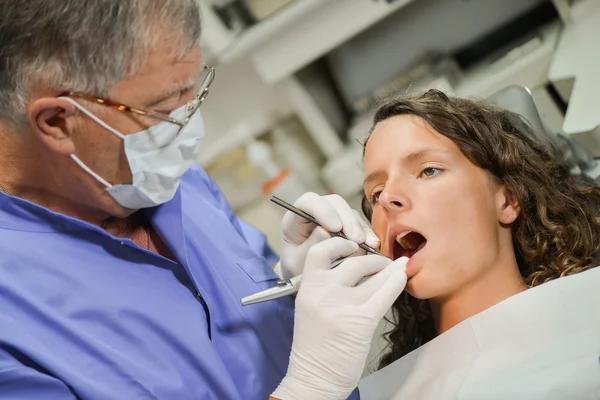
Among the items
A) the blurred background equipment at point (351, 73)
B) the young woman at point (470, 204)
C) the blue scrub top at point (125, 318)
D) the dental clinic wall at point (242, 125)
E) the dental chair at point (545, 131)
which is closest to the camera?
the blue scrub top at point (125, 318)

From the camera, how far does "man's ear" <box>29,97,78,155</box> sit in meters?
1.00

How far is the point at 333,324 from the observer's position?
3.73 ft

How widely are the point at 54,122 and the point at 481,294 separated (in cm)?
99

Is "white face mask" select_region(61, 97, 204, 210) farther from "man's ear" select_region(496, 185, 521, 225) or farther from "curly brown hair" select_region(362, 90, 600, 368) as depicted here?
"man's ear" select_region(496, 185, 521, 225)

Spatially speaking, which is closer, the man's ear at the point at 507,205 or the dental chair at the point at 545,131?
the man's ear at the point at 507,205

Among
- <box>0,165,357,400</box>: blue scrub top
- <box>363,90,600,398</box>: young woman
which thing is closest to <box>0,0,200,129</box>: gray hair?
<box>0,165,357,400</box>: blue scrub top

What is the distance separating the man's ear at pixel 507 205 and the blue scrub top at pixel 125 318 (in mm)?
595

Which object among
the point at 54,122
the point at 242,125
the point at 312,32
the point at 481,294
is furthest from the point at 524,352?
the point at 242,125

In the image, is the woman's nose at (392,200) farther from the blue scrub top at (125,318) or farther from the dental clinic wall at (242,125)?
the dental clinic wall at (242,125)

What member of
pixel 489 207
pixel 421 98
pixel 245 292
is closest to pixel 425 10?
pixel 421 98

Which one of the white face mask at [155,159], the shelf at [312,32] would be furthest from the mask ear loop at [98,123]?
the shelf at [312,32]

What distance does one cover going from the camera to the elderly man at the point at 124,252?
3.20 ft

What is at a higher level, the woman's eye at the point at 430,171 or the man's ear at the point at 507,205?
the woman's eye at the point at 430,171

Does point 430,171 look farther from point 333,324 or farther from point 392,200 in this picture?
point 333,324
